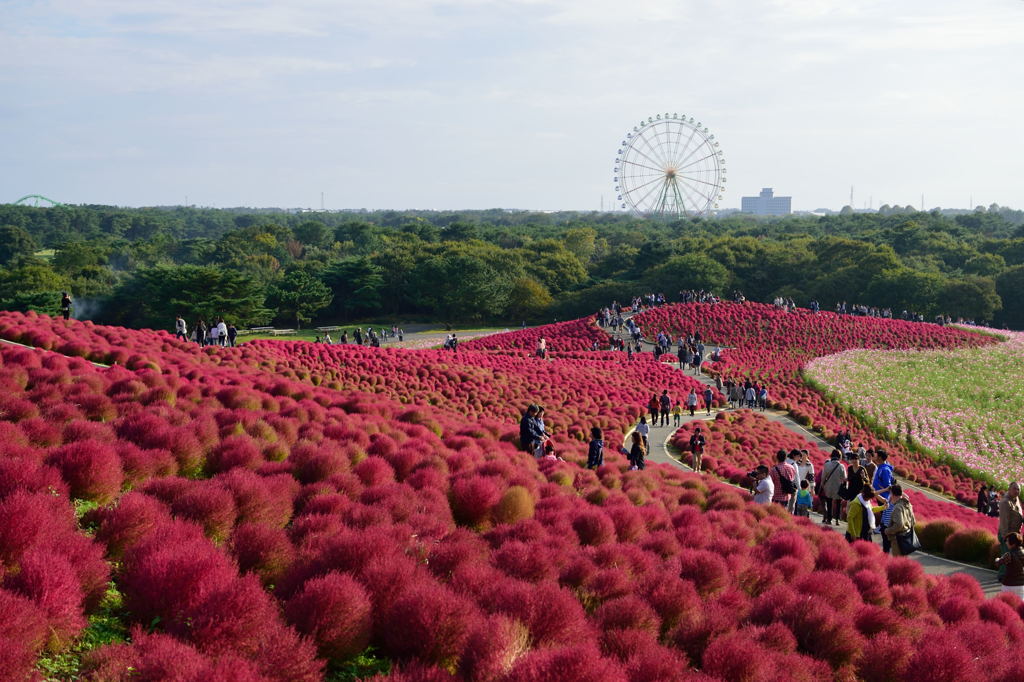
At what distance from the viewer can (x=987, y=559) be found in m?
11.9

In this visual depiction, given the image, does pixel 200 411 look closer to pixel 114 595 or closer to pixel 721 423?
pixel 114 595

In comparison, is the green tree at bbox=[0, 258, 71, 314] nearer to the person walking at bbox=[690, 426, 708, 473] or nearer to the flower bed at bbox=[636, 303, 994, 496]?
the flower bed at bbox=[636, 303, 994, 496]

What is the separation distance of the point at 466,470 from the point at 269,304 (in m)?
60.8

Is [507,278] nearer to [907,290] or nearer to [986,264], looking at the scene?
[907,290]

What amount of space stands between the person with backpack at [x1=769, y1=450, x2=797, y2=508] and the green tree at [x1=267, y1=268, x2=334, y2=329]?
56968 mm

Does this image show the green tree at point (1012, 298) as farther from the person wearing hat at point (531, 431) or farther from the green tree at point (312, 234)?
the green tree at point (312, 234)

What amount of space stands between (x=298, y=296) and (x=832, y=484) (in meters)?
57.4

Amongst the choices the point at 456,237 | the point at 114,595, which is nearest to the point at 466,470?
the point at 114,595

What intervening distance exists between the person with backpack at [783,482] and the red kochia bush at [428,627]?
9.48 meters

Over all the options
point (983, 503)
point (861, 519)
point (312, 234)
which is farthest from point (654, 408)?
point (312, 234)

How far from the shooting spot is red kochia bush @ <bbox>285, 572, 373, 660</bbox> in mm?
4680

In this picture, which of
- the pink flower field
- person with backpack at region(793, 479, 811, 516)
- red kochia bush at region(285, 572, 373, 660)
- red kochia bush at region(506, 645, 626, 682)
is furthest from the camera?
person with backpack at region(793, 479, 811, 516)

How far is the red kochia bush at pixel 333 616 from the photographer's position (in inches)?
184

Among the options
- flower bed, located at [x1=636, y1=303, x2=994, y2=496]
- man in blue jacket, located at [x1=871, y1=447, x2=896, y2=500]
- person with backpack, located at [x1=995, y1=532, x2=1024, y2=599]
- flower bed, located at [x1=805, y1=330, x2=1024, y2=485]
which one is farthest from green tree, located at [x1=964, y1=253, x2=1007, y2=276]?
person with backpack, located at [x1=995, y1=532, x2=1024, y2=599]
